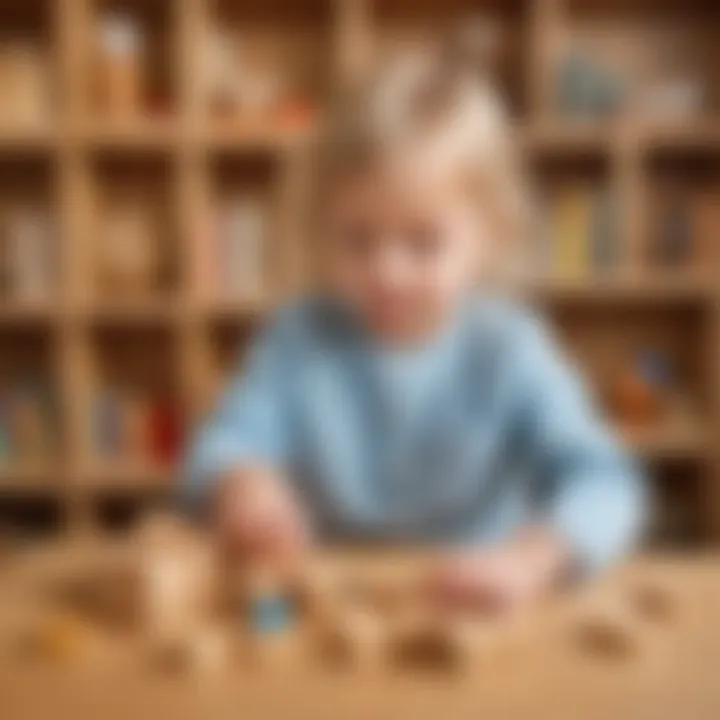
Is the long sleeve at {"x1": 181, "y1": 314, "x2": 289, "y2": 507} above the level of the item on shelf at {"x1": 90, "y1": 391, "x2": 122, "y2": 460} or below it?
above

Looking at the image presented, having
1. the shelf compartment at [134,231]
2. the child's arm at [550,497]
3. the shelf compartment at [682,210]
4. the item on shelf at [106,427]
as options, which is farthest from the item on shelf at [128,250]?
→ the child's arm at [550,497]

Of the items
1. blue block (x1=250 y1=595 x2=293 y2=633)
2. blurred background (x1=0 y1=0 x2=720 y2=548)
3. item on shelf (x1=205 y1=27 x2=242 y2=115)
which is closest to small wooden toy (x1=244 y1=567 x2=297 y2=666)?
blue block (x1=250 y1=595 x2=293 y2=633)

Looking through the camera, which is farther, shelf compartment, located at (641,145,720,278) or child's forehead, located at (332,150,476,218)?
shelf compartment, located at (641,145,720,278)

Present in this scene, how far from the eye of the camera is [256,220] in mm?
1103

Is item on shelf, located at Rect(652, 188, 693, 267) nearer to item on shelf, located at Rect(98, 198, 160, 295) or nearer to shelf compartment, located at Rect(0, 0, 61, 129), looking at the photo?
item on shelf, located at Rect(98, 198, 160, 295)

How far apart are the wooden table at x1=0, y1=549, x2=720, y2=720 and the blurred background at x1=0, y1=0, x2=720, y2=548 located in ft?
2.31

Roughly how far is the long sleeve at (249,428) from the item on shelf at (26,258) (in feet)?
1.87

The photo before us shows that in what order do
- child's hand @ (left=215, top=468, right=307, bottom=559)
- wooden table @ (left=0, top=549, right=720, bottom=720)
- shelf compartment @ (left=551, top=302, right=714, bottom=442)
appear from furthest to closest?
shelf compartment @ (left=551, top=302, right=714, bottom=442) → child's hand @ (left=215, top=468, right=307, bottom=559) → wooden table @ (left=0, top=549, right=720, bottom=720)

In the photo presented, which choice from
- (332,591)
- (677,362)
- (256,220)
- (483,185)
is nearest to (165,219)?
(256,220)

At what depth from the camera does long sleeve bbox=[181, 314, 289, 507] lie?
514 millimetres

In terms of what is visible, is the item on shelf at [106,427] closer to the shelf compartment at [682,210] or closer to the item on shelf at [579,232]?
the item on shelf at [579,232]

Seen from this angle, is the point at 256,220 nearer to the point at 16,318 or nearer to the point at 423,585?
the point at 16,318

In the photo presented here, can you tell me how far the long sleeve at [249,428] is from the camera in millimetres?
514

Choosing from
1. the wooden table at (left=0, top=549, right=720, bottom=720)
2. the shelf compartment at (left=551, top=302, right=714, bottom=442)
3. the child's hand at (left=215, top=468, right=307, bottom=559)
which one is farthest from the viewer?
the shelf compartment at (left=551, top=302, right=714, bottom=442)
